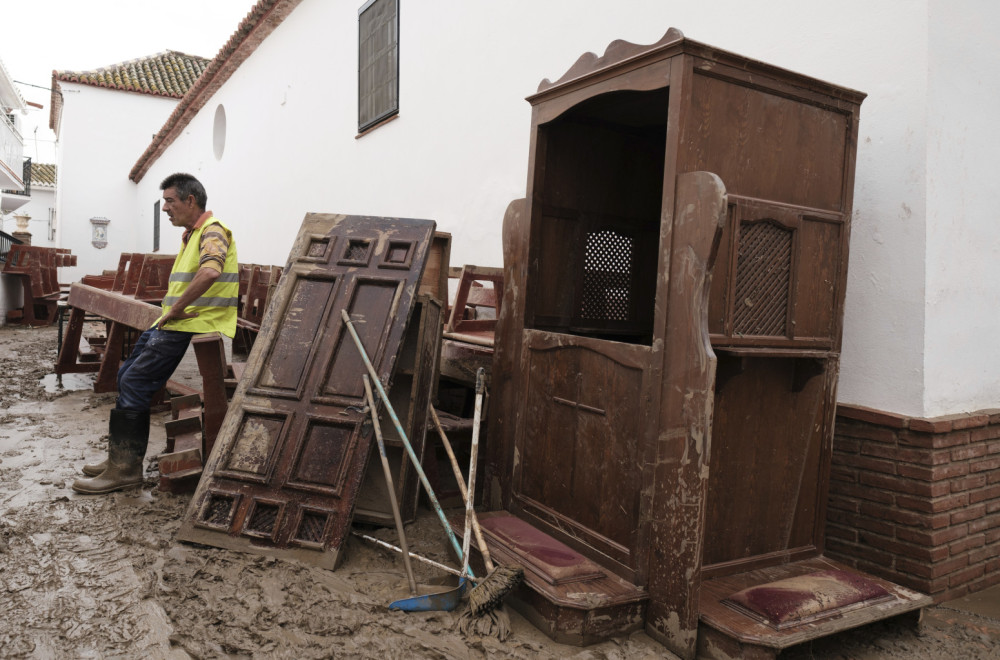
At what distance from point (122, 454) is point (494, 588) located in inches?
108

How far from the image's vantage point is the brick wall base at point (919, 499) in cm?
309

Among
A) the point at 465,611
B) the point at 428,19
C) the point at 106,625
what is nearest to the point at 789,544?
the point at 465,611

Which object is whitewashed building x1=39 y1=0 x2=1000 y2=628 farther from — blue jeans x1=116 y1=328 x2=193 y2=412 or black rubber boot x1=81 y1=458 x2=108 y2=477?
black rubber boot x1=81 y1=458 x2=108 y2=477

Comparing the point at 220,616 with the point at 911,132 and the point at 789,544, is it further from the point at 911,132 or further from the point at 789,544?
the point at 911,132

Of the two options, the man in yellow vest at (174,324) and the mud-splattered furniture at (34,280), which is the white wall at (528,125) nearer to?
the man in yellow vest at (174,324)

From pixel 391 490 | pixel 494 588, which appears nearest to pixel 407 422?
pixel 391 490

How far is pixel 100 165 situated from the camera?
82.3 feet

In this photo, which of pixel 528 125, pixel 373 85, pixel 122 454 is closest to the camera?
pixel 122 454

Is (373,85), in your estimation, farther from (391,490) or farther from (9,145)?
(9,145)

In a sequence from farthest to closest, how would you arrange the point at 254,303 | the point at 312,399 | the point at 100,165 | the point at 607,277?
the point at 100,165, the point at 254,303, the point at 607,277, the point at 312,399

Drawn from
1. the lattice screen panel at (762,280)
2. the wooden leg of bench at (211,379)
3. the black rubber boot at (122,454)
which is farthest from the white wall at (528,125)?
the black rubber boot at (122,454)

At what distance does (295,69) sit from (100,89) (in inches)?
650

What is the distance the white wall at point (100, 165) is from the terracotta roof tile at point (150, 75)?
395mm

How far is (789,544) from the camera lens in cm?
321
